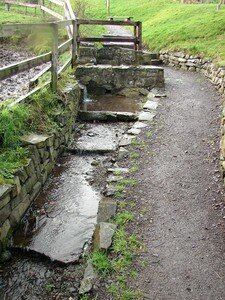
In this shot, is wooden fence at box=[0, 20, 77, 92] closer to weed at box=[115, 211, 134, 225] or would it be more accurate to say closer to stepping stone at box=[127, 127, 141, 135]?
stepping stone at box=[127, 127, 141, 135]

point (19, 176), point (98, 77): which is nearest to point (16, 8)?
point (98, 77)

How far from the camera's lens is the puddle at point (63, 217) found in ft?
14.5

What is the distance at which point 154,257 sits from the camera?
4.10m

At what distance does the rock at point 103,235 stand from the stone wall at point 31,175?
1136 mm

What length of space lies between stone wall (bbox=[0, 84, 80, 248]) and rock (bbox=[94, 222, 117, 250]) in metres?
1.14

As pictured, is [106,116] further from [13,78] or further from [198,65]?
[198,65]

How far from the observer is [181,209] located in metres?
5.03

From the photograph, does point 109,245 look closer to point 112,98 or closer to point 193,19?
point 112,98

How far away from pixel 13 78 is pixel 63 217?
5414 millimetres

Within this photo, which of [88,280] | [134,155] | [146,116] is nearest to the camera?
[88,280]

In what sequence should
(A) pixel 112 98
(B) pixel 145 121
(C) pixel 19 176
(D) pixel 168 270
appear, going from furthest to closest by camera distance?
(A) pixel 112 98 < (B) pixel 145 121 < (C) pixel 19 176 < (D) pixel 168 270

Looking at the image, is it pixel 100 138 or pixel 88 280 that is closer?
pixel 88 280

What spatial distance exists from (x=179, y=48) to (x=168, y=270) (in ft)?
39.4

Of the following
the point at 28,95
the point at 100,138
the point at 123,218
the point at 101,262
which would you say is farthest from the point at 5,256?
the point at 100,138
